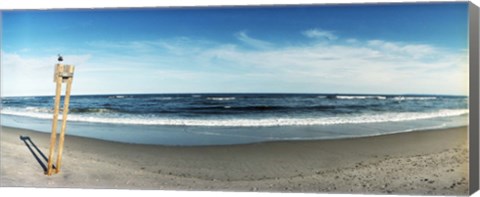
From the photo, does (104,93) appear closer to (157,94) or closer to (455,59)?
(157,94)

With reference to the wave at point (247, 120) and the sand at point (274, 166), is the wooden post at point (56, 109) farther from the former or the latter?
the wave at point (247, 120)

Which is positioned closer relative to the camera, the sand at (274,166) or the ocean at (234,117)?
the sand at (274,166)

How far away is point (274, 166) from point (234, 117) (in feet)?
4.52

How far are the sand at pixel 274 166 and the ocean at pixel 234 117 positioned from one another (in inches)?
8.6

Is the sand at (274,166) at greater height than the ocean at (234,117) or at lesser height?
lesser

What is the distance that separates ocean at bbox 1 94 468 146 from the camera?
5.91 meters

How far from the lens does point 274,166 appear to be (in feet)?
17.7

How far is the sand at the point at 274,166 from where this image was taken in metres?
5.09

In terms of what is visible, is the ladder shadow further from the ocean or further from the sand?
the ocean

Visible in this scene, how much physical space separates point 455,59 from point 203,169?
8.77ft

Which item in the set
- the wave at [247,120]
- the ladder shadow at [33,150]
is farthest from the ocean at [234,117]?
the ladder shadow at [33,150]

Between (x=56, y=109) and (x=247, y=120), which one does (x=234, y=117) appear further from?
(x=56, y=109)

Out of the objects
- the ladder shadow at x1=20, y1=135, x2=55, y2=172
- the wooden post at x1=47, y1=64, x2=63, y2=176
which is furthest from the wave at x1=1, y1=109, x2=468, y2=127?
the wooden post at x1=47, y1=64, x2=63, y2=176

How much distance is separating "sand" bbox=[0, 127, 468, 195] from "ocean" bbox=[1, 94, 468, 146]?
22 cm
